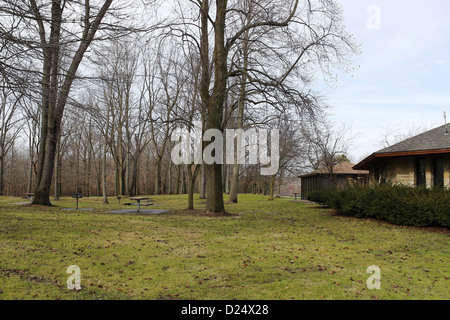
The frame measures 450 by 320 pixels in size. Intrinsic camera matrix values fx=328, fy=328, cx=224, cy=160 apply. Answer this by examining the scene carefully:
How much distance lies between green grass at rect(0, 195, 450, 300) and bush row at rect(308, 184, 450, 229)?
2.50ft

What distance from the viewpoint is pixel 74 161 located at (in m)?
47.4

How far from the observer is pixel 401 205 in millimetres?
11508

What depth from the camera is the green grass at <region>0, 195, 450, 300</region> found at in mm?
4723

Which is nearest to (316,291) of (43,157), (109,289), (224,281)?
(224,281)

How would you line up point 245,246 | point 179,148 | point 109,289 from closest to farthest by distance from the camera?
point 109,289 → point 245,246 → point 179,148

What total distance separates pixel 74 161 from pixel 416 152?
44.9m
